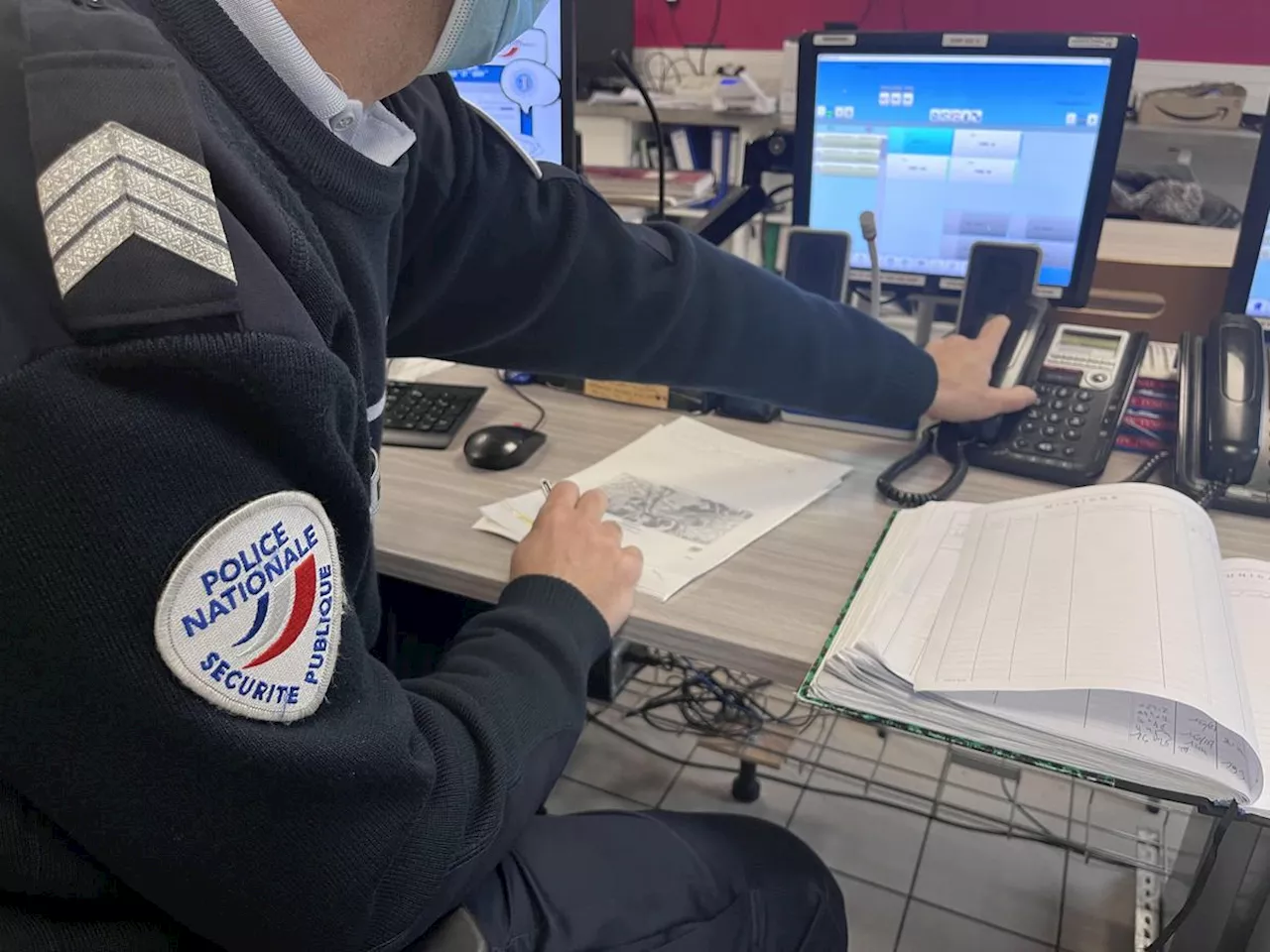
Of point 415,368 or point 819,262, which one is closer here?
point 819,262

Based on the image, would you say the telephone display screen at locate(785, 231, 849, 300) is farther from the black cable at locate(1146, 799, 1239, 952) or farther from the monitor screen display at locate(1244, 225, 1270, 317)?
the black cable at locate(1146, 799, 1239, 952)

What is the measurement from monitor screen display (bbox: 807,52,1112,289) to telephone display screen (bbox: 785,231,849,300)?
7cm

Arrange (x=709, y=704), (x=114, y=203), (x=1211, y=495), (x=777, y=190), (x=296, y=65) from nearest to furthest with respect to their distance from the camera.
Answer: (x=114, y=203) < (x=296, y=65) < (x=1211, y=495) < (x=777, y=190) < (x=709, y=704)

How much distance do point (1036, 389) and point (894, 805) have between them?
883mm

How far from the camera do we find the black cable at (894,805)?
155 centimetres

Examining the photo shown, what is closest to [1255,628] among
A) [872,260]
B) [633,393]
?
[872,260]

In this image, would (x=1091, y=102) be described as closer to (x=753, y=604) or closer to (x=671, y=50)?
(x=753, y=604)

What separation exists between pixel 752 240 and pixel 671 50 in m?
2.15

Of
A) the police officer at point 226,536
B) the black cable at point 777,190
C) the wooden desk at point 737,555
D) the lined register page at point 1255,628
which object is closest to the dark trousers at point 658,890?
the police officer at point 226,536

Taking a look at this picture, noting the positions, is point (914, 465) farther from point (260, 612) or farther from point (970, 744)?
point (260, 612)

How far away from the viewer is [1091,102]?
1.07 m

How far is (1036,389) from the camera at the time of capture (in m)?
1.06

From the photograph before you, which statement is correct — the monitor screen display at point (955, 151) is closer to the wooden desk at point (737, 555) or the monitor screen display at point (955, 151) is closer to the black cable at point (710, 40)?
the wooden desk at point (737, 555)

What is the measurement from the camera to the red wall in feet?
10.9
